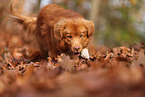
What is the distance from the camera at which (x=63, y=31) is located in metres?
4.44

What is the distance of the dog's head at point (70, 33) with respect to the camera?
438 cm

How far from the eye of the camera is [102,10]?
15.3m

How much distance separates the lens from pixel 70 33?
14.6ft

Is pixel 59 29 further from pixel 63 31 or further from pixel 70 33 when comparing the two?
pixel 70 33

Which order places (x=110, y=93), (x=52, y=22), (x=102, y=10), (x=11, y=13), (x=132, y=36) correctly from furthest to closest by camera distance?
(x=102, y=10)
(x=132, y=36)
(x=11, y=13)
(x=52, y=22)
(x=110, y=93)

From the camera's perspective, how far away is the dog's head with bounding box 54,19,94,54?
438 centimetres

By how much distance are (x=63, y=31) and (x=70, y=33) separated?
181mm

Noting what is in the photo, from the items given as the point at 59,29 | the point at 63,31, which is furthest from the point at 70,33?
the point at 59,29

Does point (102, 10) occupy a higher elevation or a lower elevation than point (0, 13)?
higher

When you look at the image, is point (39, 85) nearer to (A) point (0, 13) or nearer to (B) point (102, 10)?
(A) point (0, 13)

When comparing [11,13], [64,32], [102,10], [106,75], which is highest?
[102,10]

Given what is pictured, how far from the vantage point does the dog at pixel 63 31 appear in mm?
4398

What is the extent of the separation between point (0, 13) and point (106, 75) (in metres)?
7.02

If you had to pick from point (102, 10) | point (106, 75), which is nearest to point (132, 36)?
point (102, 10)
